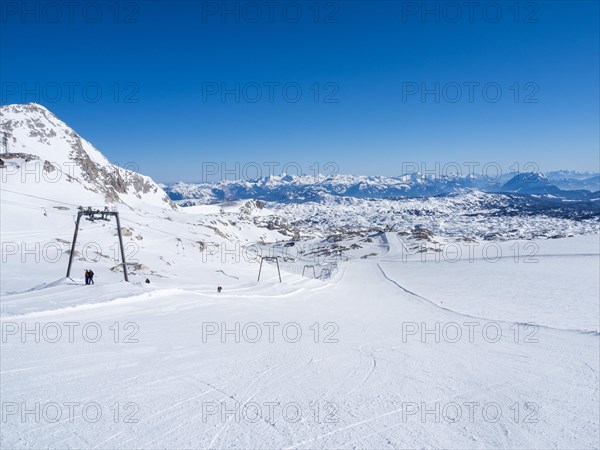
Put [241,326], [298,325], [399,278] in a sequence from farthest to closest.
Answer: [399,278]
[298,325]
[241,326]

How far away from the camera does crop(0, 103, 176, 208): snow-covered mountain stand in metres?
74.0

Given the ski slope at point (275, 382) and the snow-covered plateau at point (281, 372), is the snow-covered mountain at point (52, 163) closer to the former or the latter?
the snow-covered plateau at point (281, 372)

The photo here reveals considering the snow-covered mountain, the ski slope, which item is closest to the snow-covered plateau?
the ski slope

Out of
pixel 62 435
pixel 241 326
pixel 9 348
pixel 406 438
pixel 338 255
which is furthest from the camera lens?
pixel 338 255

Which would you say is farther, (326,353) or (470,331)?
(470,331)

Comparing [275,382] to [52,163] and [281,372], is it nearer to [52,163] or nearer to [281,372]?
[281,372]

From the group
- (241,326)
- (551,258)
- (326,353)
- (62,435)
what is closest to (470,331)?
(326,353)

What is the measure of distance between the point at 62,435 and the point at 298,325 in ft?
43.5

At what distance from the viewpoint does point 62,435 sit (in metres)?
6.52

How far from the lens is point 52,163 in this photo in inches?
3814

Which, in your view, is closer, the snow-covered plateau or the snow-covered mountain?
the snow-covered plateau

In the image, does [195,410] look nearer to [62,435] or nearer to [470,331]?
[62,435]

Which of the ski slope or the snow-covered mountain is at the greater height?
the snow-covered mountain

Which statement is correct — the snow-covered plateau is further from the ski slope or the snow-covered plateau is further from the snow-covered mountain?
the snow-covered mountain
